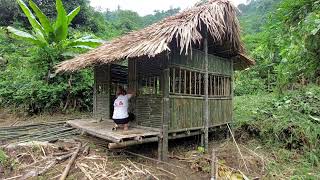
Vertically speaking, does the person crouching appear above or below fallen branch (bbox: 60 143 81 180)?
above

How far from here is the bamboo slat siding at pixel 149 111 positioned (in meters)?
6.43

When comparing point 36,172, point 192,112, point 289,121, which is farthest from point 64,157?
point 289,121

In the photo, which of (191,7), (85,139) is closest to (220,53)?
(191,7)

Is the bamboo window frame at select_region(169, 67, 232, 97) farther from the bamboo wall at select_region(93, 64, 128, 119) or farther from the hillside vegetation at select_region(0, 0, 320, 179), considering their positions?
the bamboo wall at select_region(93, 64, 128, 119)

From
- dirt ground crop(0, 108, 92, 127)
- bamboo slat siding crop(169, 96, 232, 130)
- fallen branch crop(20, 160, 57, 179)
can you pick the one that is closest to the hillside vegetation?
dirt ground crop(0, 108, 92, 127)

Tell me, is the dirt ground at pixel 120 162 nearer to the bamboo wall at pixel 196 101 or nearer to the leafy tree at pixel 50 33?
the bamboo wall at pixel 196 101

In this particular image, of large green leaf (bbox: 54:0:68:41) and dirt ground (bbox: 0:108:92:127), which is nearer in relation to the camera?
large green leaf (bbox: 54:0:68:41)

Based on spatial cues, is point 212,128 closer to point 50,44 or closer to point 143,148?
point 143,148

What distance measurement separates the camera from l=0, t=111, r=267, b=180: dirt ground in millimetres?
5535

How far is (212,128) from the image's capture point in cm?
810

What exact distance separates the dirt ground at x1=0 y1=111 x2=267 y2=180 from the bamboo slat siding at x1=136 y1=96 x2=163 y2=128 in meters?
0.77

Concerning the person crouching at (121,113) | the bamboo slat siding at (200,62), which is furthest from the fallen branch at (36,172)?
the bamboo slat siding at (200,62)

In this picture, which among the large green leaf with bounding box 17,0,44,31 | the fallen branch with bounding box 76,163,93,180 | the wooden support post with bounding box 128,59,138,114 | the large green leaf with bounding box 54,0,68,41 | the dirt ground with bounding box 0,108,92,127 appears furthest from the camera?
the large green leaf with bounding box 17,0,44,31

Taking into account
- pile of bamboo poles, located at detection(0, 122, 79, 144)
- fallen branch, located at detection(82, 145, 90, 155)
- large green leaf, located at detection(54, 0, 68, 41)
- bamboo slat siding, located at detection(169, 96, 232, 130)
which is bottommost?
fallen branch, located at detection(82, 145, 90, 155)
